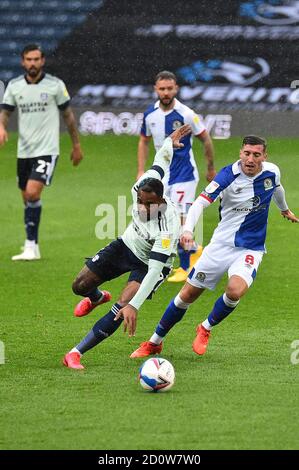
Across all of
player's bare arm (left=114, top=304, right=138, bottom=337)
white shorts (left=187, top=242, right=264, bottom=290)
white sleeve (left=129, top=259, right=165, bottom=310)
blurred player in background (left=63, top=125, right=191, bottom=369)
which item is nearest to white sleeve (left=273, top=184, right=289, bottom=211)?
white shorts (left=187, top=242, right=264, bottom=290)

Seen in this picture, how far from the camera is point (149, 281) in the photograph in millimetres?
8992

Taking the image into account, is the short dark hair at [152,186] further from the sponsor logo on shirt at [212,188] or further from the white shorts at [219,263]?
the white shorts at [219,263]

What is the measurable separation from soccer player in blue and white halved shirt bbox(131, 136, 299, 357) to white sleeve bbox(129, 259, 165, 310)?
817mm

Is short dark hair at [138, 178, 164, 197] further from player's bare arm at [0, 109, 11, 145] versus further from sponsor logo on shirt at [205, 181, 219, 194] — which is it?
player's bare arm at [0, 109, 11, 145]

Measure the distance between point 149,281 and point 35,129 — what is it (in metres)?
6.40

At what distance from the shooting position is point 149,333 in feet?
35.9

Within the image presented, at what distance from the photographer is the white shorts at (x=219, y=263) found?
388 inches

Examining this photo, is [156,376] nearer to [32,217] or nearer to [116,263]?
[116,263]

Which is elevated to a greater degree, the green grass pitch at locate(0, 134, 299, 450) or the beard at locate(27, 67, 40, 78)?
the beard at locate(27, 67, 40, 78)

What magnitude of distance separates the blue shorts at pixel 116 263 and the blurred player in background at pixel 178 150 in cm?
360

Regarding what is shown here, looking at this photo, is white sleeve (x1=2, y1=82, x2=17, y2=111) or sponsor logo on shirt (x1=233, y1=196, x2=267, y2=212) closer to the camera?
sponsor logo on shirt (x1=233, y1=196, x2=267, y2=212)

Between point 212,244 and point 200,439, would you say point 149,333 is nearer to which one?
point 212,244

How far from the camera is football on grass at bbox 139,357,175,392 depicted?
8.42m

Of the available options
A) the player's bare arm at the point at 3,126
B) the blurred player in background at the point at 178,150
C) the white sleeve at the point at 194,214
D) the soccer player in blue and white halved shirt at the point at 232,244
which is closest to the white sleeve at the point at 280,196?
the soccer player in blue and white halved shirt at the point at 232,244
